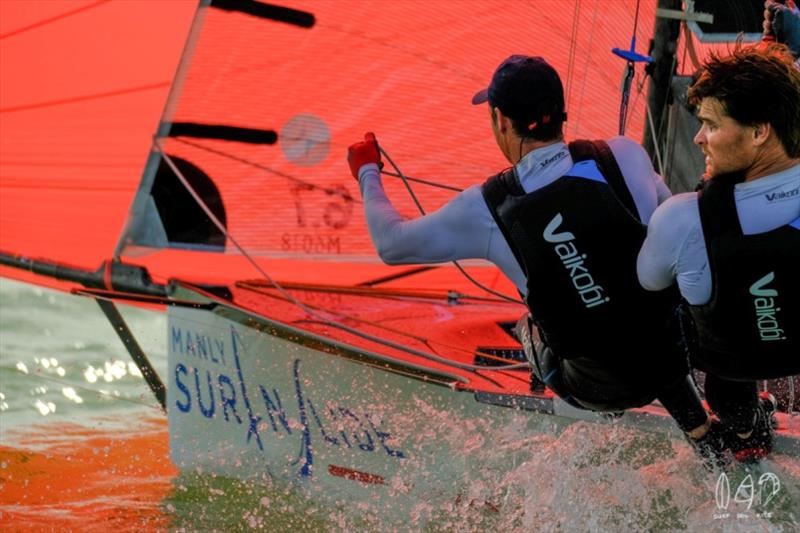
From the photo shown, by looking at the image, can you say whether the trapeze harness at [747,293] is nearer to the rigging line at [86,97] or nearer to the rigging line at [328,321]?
the rigging line at [328,321]

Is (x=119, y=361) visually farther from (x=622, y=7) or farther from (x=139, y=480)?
(x=622, y=7)

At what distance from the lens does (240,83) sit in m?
4.14

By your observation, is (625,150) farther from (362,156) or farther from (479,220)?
(362,156)

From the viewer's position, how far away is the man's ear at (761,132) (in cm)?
202

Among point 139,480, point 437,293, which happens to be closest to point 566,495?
point 437,293

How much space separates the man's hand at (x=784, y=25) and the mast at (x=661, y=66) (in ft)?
3.49

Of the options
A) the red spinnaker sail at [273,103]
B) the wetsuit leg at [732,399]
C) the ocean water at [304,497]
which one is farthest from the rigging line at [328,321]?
the wetsuit leg at [732,399]

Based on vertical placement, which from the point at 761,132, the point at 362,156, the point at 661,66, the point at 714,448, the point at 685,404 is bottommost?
the point at 714,448

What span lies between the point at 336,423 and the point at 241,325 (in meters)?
0.44

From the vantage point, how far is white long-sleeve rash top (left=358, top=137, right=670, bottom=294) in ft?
7.34

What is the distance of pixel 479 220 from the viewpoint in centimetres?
227

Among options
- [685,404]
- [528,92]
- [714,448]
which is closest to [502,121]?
[528,92]

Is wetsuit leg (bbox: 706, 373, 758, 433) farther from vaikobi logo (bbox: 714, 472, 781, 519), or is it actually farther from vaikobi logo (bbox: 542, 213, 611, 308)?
vaikobi logo (bbox: 542, 213, 611, 308)

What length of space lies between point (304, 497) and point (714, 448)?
4.23 ft
